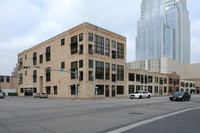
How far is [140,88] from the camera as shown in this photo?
61.9 meters

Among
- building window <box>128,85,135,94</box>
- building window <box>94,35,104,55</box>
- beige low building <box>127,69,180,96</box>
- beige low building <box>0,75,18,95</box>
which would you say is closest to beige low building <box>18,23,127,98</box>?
building window <box>94,35,104,55</box>

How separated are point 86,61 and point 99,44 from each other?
255 inches

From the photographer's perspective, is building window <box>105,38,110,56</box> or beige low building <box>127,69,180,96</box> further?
beige low building <box>127,69,180,96</box>

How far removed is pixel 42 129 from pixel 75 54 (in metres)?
38.7

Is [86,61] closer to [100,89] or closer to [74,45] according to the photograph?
[74,45]

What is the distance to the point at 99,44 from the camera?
46656 mm

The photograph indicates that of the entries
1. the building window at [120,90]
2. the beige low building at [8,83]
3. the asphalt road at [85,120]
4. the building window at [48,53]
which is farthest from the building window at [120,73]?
the beige low building at [8,83]

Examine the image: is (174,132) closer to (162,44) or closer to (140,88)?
(140,88)

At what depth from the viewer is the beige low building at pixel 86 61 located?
43656 mm

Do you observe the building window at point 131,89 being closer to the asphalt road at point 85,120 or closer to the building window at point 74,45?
the building window at point 74,45

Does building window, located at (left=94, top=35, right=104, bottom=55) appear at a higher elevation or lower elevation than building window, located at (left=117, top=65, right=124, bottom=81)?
higher

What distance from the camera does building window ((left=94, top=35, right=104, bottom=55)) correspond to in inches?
1803

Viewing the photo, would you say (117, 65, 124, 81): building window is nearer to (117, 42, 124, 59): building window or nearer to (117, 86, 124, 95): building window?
(117, 86, 124, 95): building window

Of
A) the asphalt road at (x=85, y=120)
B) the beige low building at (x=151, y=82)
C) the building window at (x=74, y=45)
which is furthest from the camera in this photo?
the beige low building at (x=151, y=82)
